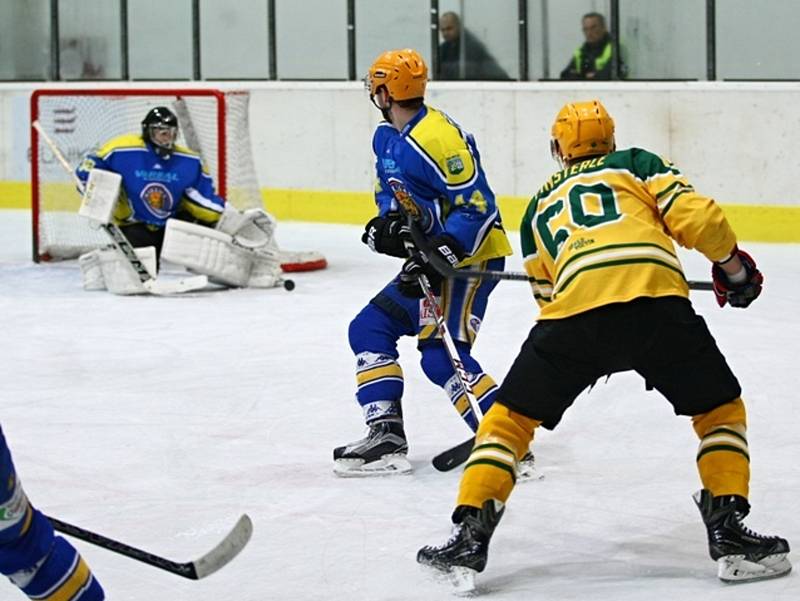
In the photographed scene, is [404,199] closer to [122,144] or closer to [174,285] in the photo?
[174,285]

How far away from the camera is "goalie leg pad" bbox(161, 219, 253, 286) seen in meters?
6.86

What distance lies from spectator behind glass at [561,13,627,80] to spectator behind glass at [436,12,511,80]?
0.53 m

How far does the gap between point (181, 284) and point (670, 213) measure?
431cm

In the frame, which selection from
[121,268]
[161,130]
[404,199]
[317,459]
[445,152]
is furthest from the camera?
[161,130]

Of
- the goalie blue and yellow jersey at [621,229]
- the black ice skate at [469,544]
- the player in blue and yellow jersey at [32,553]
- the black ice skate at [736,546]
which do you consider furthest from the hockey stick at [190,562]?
the black ice skate at [736,546]

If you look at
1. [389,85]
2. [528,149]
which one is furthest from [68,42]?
[389,85]

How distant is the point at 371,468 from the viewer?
12.3 ft

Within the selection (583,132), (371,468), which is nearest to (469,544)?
(583,132)

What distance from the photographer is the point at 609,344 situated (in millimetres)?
2795

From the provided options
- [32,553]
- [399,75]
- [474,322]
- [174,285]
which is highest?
[399,75]

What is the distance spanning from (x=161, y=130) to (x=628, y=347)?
449cm

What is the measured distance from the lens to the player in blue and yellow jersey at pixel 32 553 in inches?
89.5

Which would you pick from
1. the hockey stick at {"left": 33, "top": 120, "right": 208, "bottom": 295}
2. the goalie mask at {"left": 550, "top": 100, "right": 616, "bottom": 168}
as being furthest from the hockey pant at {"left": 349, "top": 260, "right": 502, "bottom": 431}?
the hockey stick at {"left": 33, "top": 120, "right": 208, "bottom": 295}

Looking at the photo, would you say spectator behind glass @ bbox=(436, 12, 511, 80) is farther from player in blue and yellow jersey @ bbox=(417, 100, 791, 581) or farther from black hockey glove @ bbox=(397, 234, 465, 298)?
player in blue and yellow jersey @ bbox=(417, 100, 791, 581)
